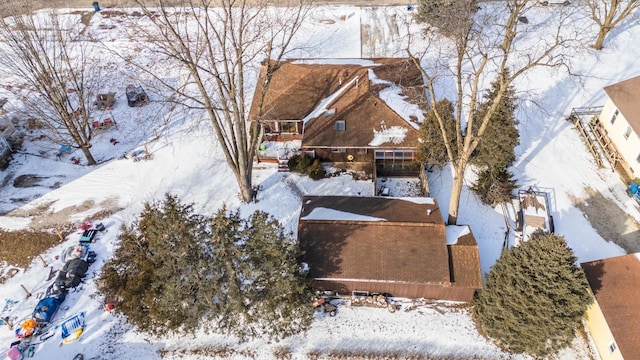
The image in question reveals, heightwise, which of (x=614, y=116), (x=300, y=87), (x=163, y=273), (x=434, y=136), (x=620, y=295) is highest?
(x=300, y=87)

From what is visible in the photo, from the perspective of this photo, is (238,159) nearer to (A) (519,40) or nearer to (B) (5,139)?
(B) (5,139)

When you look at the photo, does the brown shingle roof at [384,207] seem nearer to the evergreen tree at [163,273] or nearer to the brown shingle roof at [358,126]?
the brown shingle roof at [358,126]

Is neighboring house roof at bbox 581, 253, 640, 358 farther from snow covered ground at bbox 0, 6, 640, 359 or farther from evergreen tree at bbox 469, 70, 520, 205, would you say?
evergreen tree at bbox 469, 70, 520, 205

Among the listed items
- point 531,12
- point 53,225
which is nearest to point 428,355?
point 53,225

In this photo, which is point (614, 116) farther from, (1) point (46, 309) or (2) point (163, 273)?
(1) point (46, 309)

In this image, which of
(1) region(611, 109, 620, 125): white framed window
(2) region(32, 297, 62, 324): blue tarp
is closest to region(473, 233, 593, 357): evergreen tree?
(1) region(611, 109, 620, 125): white framed window

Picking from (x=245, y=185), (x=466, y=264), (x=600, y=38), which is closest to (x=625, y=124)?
(x=600, y=38)

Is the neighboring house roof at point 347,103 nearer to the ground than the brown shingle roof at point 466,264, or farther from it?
farther from it

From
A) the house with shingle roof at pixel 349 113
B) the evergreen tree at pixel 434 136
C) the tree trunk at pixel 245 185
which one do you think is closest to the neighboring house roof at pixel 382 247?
the evergreen tree at pixel 434 136
